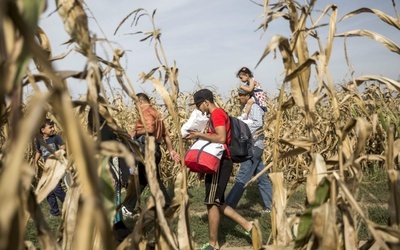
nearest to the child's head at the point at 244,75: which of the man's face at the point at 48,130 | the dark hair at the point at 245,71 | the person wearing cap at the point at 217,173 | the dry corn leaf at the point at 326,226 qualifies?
the dark hair at the point at 245,71

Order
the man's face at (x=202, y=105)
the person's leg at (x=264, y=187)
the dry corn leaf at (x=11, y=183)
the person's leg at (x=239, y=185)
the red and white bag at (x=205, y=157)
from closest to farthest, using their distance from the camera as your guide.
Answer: the dry corn leaf at (x=11, y=183) → the red and white bag at (x=205, y=157) → the man's face at (x=202, y=105) → the person's leg at (x=239, y=185) → the person's leg at (x=264, y=187)

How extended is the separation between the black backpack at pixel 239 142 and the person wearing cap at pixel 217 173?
9cm

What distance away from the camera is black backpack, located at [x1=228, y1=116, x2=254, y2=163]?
4.67 m

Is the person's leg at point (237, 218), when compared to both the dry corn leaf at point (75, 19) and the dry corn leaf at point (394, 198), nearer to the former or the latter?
the dry corn leaf at point (394, 198)

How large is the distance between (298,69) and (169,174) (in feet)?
26.3

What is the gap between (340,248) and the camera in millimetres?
1533

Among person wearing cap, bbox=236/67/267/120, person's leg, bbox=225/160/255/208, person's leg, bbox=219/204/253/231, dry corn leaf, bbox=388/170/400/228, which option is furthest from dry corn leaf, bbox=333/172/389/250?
person wearing cap, bbox=236/67/267/120

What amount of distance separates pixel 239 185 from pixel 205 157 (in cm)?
131

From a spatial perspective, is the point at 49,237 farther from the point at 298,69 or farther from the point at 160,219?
the point at 298,69

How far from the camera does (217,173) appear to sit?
175 inches

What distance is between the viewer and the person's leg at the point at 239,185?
5273 mm

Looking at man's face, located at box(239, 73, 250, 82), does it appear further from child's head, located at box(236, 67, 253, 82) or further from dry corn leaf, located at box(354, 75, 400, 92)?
dry corn leaf, located at box(354, 75, 400, 92)

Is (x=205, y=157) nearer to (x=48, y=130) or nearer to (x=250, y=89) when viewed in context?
(x=250, y=89)

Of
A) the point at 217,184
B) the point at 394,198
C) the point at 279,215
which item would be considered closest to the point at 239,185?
the point at 217,184
